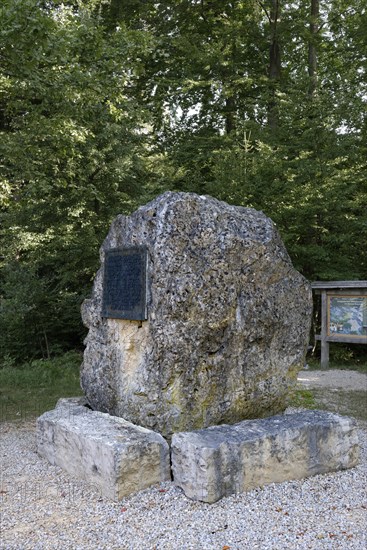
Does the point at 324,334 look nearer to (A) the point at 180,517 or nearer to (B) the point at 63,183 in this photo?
(B) the point at 63,183

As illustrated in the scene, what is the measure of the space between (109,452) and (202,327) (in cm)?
124

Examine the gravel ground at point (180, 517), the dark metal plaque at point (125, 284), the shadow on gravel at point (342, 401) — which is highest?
the dark metal plaque at point (125, 284)

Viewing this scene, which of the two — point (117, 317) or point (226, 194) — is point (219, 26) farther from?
point (117, 317)

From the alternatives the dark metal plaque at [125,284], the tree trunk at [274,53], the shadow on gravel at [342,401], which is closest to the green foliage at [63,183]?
the dark metal plaque at [125,284]

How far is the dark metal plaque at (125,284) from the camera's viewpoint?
4.57 m

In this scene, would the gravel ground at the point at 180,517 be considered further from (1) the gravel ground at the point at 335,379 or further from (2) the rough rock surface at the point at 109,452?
(1) the gravel ground at the point at 335,379

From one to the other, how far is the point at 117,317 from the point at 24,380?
16.6ft

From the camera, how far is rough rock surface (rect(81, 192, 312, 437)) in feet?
14.6

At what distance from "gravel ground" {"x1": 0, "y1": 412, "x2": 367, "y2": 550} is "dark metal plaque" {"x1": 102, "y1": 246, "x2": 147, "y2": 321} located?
142cm

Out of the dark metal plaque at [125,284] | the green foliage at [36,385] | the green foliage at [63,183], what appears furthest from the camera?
the green foliage at [63,183]

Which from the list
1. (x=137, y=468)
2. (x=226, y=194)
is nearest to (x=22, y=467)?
(x=137, y=468)

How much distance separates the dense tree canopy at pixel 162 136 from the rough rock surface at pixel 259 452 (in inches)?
209

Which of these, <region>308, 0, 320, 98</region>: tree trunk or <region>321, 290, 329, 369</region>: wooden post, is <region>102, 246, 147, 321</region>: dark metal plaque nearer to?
<region>321, 290, 329, 369</region>: wooden post

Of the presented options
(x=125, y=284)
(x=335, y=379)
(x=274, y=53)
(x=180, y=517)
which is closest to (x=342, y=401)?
(x=335, y=379)
